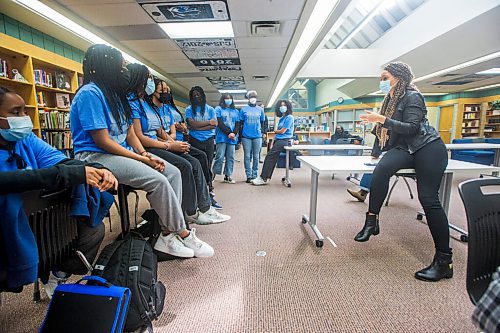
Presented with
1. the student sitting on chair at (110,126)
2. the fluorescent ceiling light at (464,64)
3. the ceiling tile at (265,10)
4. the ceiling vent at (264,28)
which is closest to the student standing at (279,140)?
the ceiling vent at (264,28)

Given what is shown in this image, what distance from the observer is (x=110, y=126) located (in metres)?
1.49

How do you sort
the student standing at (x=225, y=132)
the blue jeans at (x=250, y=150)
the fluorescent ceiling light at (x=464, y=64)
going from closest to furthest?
1. the student standing at (x=225, y=132)
2. the blue jeans at (x=250, y=150)
3. the fluorescent ceiling light at (x=464, y=64)

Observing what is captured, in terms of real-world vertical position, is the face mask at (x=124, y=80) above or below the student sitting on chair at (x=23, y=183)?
above

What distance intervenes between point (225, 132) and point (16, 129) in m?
3.16

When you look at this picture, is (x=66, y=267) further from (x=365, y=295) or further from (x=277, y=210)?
(x=277, y=210)

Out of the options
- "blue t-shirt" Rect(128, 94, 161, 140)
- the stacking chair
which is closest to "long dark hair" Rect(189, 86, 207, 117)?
"blue t-shirt" Rect(128, 94, 161, 140)

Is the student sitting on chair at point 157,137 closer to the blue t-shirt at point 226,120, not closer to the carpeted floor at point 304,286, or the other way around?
the carpeted floor at point 304,286

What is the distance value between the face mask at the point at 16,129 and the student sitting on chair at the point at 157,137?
767 mm

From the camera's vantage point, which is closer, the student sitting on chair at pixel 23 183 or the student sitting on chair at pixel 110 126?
the student sitting on chair at pixel 23 183

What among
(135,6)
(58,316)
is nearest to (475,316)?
(58,316)

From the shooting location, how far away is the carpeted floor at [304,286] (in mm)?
1247

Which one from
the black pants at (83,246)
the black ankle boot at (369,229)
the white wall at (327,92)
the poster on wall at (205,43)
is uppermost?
the white wall at (327,92)

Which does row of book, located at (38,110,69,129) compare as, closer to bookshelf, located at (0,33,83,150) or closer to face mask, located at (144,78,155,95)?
bookshelf, located at (0,33,83,150)

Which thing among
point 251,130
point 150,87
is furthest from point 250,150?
point 150,87
